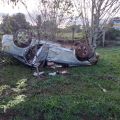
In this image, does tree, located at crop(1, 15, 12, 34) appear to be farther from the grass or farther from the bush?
the bush

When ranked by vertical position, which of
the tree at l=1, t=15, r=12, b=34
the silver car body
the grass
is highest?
the tree at l=1, t=15, r=12, b=34

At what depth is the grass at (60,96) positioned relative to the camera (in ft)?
17.6

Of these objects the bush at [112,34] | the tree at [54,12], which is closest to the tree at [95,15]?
the tree at [54,12]

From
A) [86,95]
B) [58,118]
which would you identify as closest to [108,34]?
[86,95]

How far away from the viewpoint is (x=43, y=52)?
982cm

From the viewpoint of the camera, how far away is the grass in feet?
17.6

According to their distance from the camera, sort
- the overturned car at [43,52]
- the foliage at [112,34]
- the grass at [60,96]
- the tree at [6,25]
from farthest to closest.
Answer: the foliage at [112,34], the tree at [6,25], the overturned car at [43,52], the grass at [60,96]

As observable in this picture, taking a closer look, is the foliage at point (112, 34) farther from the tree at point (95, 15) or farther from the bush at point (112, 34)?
the tree at point (95, 15)

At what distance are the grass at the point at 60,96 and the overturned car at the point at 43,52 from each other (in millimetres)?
713

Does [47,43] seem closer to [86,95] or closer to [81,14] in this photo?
[81,14]

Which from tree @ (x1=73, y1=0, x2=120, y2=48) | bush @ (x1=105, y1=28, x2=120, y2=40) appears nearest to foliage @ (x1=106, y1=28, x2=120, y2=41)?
bush @ (x1=105, y1=28, x2=120, y2=40)

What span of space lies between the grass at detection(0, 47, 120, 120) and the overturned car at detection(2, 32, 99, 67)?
2.34 ft

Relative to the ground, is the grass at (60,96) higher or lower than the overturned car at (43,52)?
lower

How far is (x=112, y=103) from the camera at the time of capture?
5.90 meters
